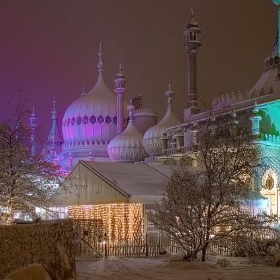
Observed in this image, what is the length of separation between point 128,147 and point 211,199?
29.0 meters

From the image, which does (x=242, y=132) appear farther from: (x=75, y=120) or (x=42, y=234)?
(x=75, y=120)

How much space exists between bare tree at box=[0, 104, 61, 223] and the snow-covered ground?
12.5 feet

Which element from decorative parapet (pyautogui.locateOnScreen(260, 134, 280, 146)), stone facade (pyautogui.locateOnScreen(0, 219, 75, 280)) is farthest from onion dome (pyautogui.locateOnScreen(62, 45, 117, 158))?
stone facade (pyautogui.locateOnScreen(0, 219, 75, 280))

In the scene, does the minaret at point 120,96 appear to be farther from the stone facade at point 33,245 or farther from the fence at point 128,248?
the stone facade at point 33,245

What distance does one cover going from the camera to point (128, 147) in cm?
4900

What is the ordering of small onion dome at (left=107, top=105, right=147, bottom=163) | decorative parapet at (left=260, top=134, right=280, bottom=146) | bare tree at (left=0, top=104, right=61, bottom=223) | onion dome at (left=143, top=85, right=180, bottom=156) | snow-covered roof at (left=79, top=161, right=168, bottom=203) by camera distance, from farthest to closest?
1. small onion dome at (left=107, top=105, right=147, bottom=163)
2. onion dome at (left=143, top=85, right=180, bottom=156)
3. decorative parapet at (left=260, top=134, right=280, bottom=146)
4. snow-covered roof at (left=79, top=161, right=168, bottom=203)
5. bare tree at (left=0, top=104, right=61, bottom=223)

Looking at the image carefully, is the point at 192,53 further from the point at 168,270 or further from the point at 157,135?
the point at 168,270

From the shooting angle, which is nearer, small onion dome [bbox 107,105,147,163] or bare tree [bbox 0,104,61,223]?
bare tree [bbox 0,104,61,223]

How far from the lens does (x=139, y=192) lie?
27234mm

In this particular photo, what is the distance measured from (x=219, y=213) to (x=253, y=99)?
16506mm

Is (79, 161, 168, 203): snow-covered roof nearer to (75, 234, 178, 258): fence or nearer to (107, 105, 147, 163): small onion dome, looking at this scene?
(75, 234, 178, 258): fence

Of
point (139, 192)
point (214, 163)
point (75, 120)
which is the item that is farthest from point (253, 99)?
point (75, 120)

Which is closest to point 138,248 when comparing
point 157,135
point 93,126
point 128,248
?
point 128,248

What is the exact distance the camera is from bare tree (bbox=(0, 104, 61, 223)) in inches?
917
